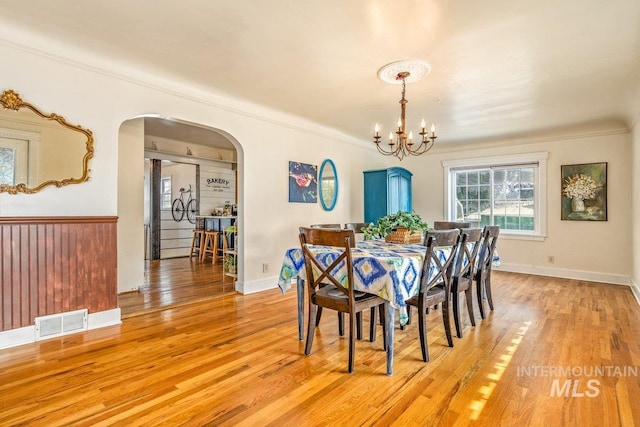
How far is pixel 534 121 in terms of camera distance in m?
4.50

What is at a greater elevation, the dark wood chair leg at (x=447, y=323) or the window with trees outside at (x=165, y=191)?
the window with trees outside at (x=165, y=191)

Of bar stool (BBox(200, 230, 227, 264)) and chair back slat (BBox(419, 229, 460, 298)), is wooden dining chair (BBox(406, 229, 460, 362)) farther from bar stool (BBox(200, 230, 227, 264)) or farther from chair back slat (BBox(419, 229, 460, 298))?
bar stool (BBox(200, 230, 227, 264))

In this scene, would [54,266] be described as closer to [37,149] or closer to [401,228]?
[37,149]

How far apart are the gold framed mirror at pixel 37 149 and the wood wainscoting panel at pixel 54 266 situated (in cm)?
30

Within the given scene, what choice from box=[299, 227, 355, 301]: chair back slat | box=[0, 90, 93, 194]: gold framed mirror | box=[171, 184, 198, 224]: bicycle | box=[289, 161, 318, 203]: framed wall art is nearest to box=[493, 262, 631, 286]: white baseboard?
box=[289, 161, 318, 203]: framed wall art

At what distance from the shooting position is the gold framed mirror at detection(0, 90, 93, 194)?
236 cm

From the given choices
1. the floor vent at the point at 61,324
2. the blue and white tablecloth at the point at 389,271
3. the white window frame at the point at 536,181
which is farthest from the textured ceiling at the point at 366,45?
the floor vent at the point at 61,324

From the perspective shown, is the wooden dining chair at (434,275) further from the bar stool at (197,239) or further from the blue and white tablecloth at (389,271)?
the bar stool at (197,239)

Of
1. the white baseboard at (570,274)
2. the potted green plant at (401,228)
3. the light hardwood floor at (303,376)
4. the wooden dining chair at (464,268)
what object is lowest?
the light hardwood floor at (303,376)

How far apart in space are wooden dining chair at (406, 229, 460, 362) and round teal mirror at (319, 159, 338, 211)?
2.84m

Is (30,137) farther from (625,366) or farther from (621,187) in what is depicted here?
(621,187)

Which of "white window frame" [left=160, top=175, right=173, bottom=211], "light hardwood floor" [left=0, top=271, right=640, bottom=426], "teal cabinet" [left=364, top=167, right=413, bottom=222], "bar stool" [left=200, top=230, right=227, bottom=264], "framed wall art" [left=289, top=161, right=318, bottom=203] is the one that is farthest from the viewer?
"white window frame" [left=160, top=175, right=173, bottom=211]

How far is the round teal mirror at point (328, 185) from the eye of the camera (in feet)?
16.8

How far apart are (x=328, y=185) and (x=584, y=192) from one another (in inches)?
154
